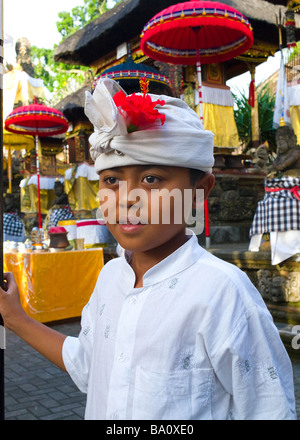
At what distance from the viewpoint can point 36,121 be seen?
9.77 meters

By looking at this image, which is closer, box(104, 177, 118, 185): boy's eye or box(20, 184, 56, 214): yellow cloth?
box(104, 177, 118, 185): boy's eye

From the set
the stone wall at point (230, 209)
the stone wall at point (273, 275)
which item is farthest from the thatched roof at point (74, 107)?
the stone wall at point (273, 275)

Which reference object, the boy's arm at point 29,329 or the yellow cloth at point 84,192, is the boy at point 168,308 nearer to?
the boy's arm at point 29,329

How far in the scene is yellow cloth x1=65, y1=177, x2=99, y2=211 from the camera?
13242 millimetres

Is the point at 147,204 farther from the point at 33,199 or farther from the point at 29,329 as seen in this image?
A: the point at 33,199

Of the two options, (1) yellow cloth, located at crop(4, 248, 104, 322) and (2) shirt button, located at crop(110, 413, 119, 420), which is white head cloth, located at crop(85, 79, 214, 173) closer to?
(2) shirt button, located at crop(110, 413, 119, 420)

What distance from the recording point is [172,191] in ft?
3.50

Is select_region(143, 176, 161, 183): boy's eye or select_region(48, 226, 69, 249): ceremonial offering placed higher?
select_region(143, 176, 161, 183): boy's eye

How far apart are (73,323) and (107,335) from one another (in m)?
4.94

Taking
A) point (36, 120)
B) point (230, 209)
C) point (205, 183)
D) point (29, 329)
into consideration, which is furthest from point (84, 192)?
point (205, 183)

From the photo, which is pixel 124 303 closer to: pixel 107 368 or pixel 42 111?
pixel 107 368

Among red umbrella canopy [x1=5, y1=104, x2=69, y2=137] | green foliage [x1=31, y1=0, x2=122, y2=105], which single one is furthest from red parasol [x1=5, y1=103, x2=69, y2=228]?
green foliage [x1=31, y1=0, x2=122, y2=105]

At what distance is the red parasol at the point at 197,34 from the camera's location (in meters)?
5.79

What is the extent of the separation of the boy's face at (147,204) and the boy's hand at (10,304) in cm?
39
